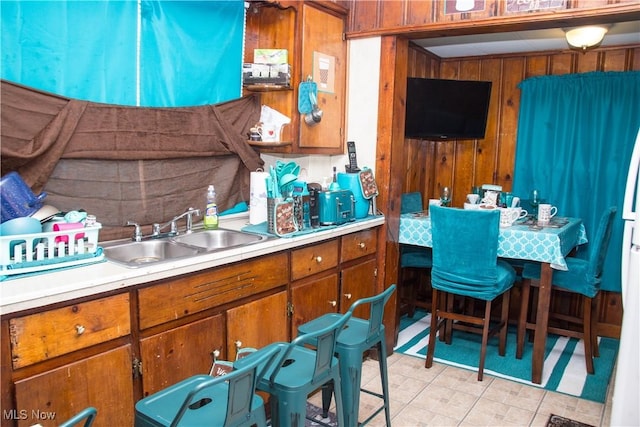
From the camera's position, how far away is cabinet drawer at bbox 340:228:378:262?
2965 millimetres

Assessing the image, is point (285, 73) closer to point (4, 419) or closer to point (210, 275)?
point (210, 275)

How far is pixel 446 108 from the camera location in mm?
3961

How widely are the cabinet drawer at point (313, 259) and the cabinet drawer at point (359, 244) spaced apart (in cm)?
10

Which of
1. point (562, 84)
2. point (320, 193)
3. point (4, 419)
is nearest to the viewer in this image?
point (4, 419)

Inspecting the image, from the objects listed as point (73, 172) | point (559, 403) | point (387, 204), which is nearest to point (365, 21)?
point (387, 204)

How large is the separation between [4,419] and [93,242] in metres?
0.65

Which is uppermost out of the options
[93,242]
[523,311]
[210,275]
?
[93,242]

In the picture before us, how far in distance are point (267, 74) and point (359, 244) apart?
1.16 meters

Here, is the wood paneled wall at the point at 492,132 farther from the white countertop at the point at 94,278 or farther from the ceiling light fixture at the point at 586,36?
the white countertop at the point at 94,278

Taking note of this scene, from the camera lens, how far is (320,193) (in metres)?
2.82

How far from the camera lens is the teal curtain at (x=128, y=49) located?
1.97 meters

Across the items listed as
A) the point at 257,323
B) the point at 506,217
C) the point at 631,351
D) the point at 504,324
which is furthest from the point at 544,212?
the point at 257,323

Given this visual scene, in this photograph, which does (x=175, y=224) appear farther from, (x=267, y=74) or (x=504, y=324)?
(x=504, y=324)

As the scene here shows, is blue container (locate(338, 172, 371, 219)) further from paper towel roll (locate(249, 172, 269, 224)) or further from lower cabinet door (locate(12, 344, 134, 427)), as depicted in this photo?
lower cabinet door (locate(12, 344, 134, 427))
